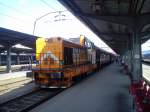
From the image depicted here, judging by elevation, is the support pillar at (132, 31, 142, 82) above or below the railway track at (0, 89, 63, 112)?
above

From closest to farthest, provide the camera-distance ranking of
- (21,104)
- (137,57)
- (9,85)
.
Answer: (21,104) < (137,57) < (9,85)

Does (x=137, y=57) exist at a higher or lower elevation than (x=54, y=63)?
higher

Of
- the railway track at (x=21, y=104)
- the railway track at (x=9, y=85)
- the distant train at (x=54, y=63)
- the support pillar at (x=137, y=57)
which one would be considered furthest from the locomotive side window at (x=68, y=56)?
the support pillar at (x=137, y=57)

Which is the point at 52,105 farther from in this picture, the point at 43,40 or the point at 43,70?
the point at 43,40

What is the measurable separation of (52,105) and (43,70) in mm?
4540

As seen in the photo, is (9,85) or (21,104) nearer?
(21,104)

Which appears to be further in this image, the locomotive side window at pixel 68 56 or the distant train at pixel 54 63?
the locomotive side window at pixel 68 56

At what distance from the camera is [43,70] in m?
14.6

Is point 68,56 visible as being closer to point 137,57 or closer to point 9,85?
point 137,57

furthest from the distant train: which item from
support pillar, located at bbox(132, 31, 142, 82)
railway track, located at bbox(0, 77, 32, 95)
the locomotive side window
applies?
support pillar, located at bbox(132, 31, 142, 82)

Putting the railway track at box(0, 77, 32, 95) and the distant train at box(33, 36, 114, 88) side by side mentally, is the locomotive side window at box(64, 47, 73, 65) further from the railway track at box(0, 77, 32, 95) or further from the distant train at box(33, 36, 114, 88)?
the railway track at box(0, 77, 32, 95)

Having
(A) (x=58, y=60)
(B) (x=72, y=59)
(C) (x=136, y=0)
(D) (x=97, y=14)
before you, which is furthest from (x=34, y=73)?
(C) (x=136, y=0)

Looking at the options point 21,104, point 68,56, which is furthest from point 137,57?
point 21,104

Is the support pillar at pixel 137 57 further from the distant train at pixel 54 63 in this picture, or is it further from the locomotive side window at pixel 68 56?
the locomotive side window at pixel 68 56
